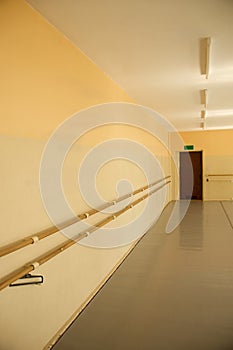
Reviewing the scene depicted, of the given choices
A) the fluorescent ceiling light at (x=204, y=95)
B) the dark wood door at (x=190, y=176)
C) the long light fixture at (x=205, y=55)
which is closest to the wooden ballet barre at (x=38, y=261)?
the long light fixture at (x=205, y=55)

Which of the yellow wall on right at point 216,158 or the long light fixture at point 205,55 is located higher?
the long light fixture at point 205,55

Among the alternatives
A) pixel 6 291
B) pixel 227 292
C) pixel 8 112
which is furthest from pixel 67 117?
pixel 227 292

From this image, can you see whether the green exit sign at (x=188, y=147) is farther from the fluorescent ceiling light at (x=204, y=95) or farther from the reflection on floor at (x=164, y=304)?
the reflection on floor at (x=164, y=304)

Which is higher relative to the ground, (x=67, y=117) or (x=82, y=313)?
(x=67, y=117)

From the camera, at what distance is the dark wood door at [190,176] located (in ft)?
38.3

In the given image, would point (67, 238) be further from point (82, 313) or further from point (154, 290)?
point (154, 290)

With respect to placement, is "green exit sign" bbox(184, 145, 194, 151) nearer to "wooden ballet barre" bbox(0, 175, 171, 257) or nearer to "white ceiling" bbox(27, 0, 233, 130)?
"white ceiling" bbox(27, 0, 233, 130)

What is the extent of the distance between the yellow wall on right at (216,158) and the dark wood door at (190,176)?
0.57m

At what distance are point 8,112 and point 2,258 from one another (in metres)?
0.90

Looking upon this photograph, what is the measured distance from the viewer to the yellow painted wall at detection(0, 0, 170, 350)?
197 cm

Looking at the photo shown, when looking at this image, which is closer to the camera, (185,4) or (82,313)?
(185,4)

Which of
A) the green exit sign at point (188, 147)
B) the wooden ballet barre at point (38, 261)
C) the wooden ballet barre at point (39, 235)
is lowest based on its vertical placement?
the wooden ballet barre at point (38, 261)

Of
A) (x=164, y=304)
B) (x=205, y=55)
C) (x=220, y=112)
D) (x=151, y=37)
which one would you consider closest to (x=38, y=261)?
(x=164, y=304)

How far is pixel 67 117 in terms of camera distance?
2.90 m
